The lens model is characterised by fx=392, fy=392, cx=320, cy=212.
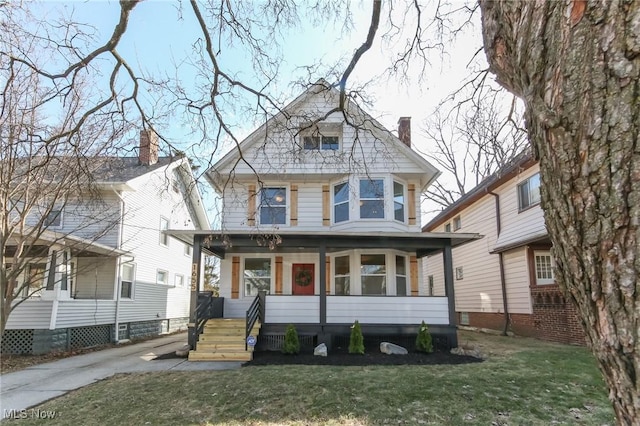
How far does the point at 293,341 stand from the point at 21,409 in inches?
224

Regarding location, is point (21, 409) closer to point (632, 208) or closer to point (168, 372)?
point (168, 372)

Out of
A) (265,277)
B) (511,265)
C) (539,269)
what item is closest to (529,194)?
(539,269)

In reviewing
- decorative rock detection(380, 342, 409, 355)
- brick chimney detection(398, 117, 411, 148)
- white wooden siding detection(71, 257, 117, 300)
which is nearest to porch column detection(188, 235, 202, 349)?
white wooden siding detection(71, 257, 117, 300)

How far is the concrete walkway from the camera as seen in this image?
6.43 meters

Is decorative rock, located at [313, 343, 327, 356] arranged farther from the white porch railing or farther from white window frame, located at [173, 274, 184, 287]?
white window frame, located at [173, 274, 184, 287]

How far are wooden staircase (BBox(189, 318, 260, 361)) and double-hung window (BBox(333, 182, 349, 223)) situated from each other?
433cm

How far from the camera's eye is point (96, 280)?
13828 mm

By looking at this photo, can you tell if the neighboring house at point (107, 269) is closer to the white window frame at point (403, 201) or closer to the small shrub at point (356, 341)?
the small shrub at point (356, 341)

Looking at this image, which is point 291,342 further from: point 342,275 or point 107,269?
point 107,269

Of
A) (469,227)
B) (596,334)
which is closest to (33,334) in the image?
(596,334)

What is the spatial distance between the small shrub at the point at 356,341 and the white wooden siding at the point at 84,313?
841 cm

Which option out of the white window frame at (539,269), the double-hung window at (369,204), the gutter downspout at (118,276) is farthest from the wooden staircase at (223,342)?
the white window frame at (539,269)

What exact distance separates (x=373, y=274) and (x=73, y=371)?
Result: 326 inches

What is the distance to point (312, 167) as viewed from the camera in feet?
43.3
